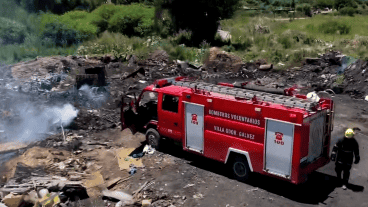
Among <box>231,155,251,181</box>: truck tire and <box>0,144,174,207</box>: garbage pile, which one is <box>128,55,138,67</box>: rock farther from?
<box>231,155,251,181</box>: truck tire

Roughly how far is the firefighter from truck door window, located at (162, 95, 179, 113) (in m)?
4.74

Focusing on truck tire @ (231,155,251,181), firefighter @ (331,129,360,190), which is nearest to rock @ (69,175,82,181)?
truck tire @ (231,155,251,181)

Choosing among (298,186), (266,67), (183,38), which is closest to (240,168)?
(298,186)

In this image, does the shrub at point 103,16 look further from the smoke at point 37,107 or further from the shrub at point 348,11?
the shrub at point 348,11

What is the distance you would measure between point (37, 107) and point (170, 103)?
7.18 metres

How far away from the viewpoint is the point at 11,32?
33312 millimetres

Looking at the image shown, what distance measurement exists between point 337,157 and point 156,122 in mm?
5694

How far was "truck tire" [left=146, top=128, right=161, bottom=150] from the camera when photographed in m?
11.9

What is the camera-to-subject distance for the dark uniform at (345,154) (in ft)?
30.0

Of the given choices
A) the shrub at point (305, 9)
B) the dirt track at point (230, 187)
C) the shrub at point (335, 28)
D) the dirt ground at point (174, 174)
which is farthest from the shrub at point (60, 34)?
the shrub at point (305, 9)

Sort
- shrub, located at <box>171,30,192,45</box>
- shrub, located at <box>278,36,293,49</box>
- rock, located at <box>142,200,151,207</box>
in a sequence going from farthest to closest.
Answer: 1. shrub, located at <box>171,30,192,45</box>
2. shrub, located at <box>278,36,293,49</box>
3. rock, located at <box>142,200,151,207</box>

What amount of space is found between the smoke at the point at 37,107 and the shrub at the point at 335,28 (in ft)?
77.8

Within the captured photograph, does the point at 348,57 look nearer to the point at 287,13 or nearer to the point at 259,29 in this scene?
the point at 259,29

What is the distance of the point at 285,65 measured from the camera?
23.3 m
